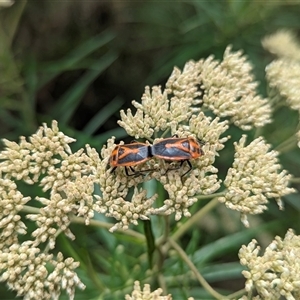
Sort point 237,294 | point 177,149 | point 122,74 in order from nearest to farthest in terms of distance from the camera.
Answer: point 177,149
point 237,294
point 122,74

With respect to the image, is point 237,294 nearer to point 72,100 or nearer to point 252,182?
point 252,182

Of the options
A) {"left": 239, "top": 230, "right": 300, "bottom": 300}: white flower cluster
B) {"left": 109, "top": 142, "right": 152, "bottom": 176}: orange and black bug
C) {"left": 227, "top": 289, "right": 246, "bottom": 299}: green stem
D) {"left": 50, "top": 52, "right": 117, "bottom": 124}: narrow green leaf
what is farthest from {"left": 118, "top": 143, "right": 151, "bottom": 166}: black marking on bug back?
{"left": 50, "top": 52, "right": 117, "bottom": 124}: narrow green leaf

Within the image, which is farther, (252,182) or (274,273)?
(252,182)

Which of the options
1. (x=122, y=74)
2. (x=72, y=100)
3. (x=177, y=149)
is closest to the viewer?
(x=177, y=149)

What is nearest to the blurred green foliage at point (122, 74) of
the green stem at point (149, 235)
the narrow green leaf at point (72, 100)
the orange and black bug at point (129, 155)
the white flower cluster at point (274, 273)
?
the narrow green leaf at point (72, 100)

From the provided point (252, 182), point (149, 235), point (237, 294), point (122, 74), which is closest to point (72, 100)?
point (122, 74)

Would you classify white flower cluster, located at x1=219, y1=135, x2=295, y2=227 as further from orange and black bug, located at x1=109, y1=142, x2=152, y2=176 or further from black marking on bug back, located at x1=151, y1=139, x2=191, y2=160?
orange and black bug, located at x1=109, y1=142, x2=152, y2=176

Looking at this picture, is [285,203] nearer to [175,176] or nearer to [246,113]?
[246,113]

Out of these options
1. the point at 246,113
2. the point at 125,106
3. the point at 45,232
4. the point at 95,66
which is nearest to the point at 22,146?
the point at 45,232

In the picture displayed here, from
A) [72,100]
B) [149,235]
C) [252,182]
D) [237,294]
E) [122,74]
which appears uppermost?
[122,74]
